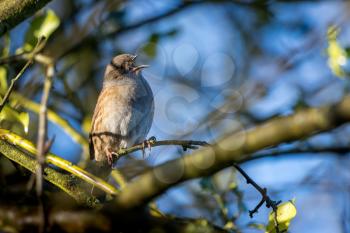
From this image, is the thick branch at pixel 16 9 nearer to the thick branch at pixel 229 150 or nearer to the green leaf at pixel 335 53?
the thick branch at pixel 229 150

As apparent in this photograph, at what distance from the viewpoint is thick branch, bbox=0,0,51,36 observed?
3494 millimetres

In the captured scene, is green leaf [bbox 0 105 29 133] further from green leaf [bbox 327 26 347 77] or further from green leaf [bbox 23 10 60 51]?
green leaf [bbox 327 26 347 77]

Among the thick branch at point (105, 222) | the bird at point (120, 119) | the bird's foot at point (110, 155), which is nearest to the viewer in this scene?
the thick branch at point (105, 222)

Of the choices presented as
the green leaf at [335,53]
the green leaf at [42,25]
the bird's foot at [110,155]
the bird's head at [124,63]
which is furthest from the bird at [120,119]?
the green leaf at [335,53]

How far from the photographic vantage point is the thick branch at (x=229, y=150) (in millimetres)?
2230

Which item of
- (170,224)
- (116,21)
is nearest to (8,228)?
(170,224)

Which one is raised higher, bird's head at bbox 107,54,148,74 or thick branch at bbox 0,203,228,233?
bird's head at bbox 107,54,148,74

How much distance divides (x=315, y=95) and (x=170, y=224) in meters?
4.68

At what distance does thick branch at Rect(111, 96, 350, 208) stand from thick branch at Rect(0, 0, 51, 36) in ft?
5.24

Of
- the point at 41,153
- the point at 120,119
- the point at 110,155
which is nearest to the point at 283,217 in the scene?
the point at 41,153

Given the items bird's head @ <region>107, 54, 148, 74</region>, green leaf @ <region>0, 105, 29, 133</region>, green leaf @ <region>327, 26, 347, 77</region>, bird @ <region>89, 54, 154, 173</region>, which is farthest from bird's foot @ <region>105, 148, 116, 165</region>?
green leaf @ <region>327, 26, 347, 77</region>

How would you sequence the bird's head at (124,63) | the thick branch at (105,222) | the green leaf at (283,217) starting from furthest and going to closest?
the bird's head at (124,63)
the green leaf at (283,217)
the thick branch at (105,222)

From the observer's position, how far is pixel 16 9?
3512 millimetres

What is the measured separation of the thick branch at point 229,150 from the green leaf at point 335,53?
166 cm
